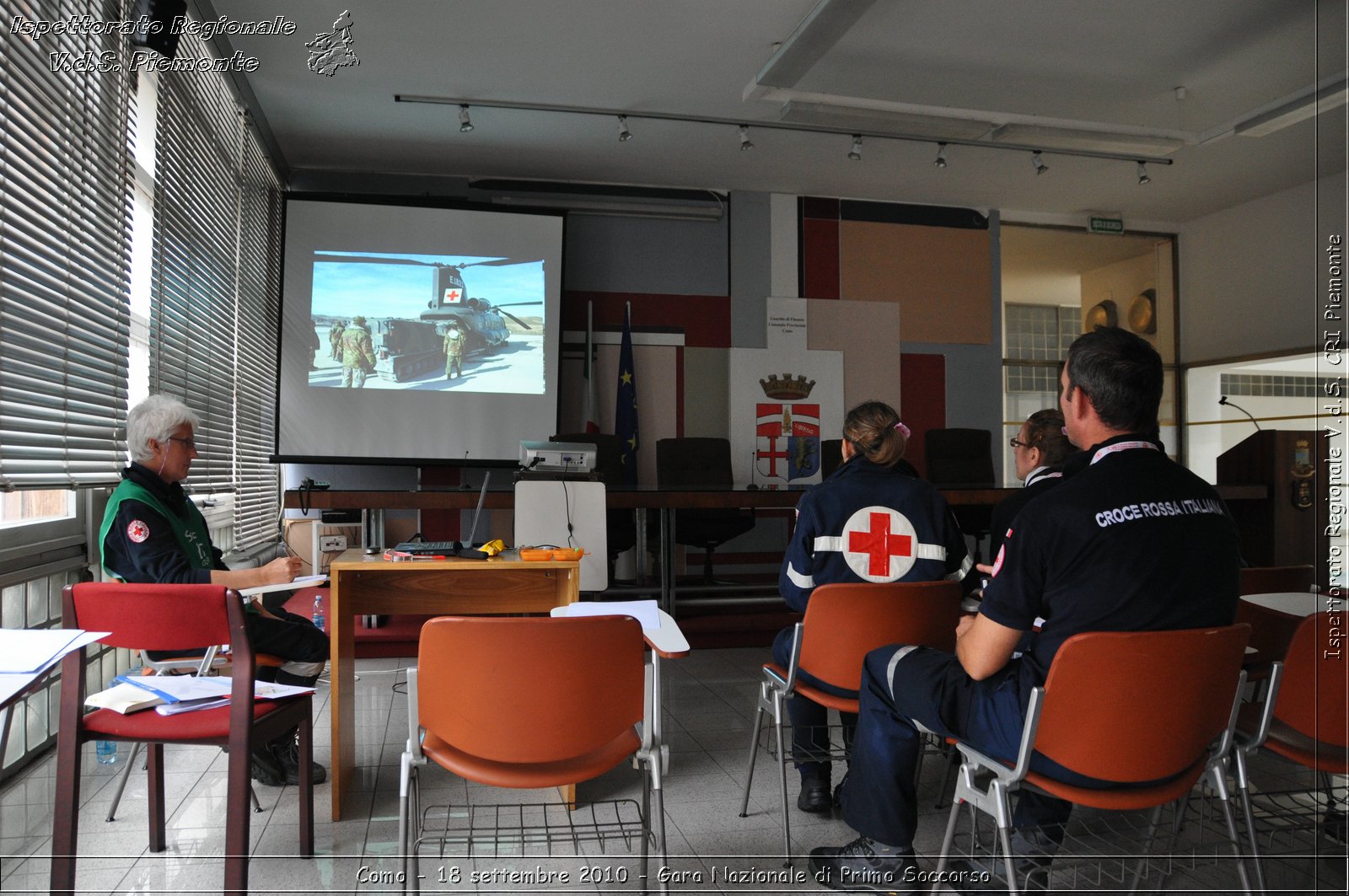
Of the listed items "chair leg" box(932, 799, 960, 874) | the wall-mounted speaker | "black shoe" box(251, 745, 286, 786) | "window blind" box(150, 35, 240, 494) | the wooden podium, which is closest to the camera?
"chair leg" box(932, 799, 960, 874)

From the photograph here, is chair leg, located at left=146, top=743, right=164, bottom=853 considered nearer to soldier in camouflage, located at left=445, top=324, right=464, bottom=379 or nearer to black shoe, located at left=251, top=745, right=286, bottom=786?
black shoe, located at left=251, top=745, right=286, bottom=786

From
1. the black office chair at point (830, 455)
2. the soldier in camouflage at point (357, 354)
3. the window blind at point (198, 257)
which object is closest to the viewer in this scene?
the window blind at point (198, 257)

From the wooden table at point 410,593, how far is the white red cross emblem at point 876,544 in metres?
0.81

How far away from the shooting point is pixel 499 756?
1580 millimetres

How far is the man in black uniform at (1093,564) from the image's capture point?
1514 mm

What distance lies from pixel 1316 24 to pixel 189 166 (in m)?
5.35

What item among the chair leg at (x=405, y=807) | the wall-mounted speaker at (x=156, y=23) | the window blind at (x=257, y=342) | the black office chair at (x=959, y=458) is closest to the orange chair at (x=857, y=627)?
the chair leg at (x=405, y=807)

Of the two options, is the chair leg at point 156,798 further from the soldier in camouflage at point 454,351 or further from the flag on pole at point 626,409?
the flag on pole at point 626,409

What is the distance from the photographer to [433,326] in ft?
19.6

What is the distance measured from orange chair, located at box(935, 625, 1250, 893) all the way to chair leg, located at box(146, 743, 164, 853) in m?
1.83

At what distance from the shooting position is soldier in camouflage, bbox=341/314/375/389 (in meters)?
5.82

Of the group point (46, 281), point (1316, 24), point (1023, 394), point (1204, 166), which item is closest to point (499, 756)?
point (46, 281)

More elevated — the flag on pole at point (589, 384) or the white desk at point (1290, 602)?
the flag on pole at point (589, 384)

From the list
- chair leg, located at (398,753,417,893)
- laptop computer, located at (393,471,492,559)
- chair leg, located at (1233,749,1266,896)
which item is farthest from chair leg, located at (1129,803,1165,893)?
laptop computer, located at (393,471,492,559)
